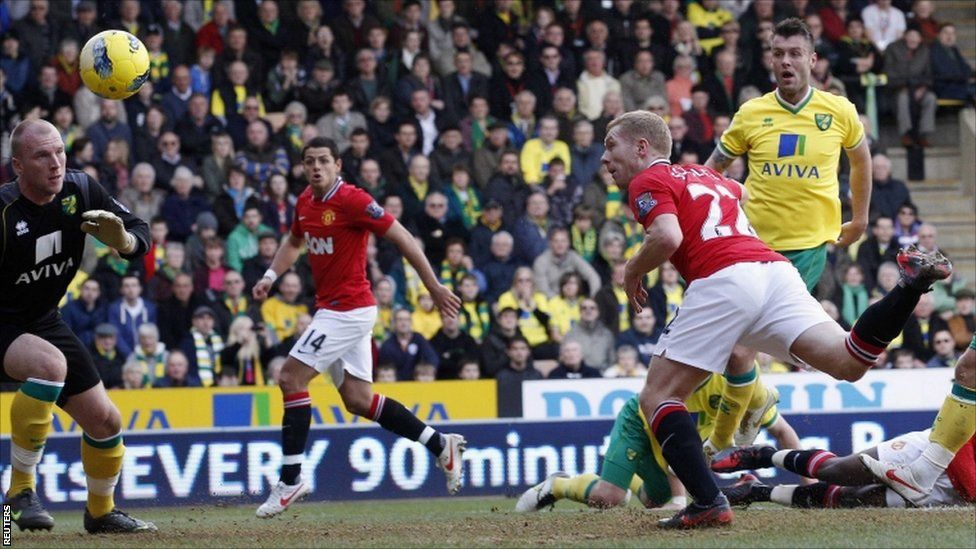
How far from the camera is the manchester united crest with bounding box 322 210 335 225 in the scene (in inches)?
451

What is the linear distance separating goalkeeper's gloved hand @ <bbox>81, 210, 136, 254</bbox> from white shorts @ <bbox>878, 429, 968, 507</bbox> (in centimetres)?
474

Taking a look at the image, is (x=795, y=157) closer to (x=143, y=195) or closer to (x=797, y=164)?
(x=797, y=164)

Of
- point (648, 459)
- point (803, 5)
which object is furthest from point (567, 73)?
point (648, 459)

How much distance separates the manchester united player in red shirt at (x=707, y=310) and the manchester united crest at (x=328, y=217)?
3.58 metres

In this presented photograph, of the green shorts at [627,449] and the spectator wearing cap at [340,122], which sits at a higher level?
the spectator wearing cap at [340,122]

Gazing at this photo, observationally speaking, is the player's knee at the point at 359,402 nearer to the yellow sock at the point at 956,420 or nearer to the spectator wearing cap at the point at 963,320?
the yellow sock at the point at 956,420

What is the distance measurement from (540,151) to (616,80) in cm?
188

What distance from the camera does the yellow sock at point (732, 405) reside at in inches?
386

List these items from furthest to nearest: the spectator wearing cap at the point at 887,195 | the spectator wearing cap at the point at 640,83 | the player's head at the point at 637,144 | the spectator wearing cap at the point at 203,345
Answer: the spectator wearing cap at the point at 640,83 → the spectator wearing cap at the point at 887,195 → the spectator wearing cap at the point at 203,345 → the player's head at the point at 637,144

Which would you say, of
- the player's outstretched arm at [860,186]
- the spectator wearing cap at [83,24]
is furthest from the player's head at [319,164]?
the spectator wearing cap at [83,24]

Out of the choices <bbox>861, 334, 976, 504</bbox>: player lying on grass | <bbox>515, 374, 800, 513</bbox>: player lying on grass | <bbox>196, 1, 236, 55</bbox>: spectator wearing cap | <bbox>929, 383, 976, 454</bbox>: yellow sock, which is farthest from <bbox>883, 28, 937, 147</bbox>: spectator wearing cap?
<bbox>929, 383, 976, 454</bbox>: yellow sock

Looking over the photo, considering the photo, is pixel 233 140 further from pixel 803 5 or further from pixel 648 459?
pixel 648 459

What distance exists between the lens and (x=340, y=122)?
61.3 feet

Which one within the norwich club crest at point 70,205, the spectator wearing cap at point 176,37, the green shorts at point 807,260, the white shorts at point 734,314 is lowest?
the white shorts at point 734,314
